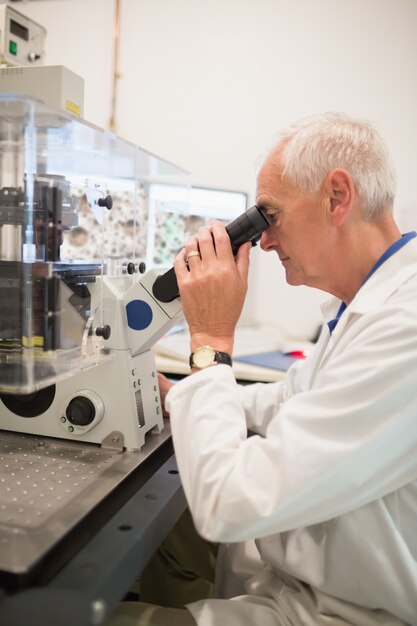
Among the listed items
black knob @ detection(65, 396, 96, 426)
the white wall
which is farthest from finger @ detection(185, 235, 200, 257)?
the white wall

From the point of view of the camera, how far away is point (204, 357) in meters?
0.90

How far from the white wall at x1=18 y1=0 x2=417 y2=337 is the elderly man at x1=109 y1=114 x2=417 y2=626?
1.44 meters

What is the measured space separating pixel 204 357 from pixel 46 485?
0.34 meters

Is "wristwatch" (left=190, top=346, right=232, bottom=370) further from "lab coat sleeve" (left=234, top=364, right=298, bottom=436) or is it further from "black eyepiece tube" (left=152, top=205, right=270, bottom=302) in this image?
"lab coat sleeve" (left=234, top=364, right=298, bottom=436)

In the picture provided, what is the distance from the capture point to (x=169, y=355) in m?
1.89

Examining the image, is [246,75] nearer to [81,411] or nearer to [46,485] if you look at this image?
[81,411]

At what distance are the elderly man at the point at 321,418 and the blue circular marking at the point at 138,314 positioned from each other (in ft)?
0.31

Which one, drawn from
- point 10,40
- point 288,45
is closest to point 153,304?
point 10,40

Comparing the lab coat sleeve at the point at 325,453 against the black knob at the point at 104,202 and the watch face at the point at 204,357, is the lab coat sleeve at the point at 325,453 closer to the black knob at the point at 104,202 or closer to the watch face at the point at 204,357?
the watch face at the point at 204,357

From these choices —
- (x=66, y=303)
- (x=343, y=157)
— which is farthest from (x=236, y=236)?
(x=66, y=303)

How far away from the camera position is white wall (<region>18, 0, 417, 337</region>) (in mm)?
2221

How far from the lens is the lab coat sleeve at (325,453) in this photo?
0.69 metres

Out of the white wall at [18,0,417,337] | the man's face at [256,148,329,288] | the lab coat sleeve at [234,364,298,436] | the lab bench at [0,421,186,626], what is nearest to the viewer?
the lab bench at [0,421,186,626]

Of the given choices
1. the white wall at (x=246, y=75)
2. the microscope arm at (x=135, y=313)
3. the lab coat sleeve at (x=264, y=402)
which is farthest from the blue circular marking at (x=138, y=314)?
the white wall at (x=246, y=75)
